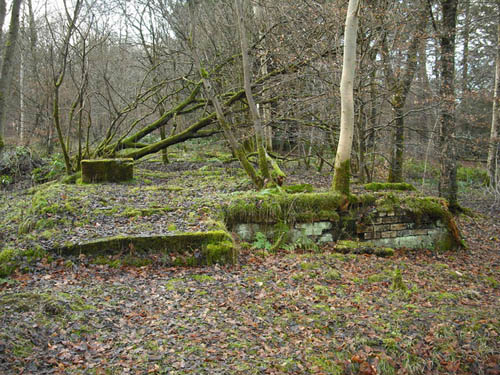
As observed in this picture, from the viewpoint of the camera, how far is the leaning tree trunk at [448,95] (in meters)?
10.2

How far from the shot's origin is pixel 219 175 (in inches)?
478

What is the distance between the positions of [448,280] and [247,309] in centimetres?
373

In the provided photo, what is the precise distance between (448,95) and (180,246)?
7.66 meters

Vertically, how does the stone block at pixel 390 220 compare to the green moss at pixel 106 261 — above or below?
above

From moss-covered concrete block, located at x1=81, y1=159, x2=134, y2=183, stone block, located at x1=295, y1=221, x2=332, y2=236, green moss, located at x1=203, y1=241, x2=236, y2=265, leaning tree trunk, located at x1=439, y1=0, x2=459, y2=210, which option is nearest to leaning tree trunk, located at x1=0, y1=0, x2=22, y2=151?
moss-covered concrete block, located at x1=81, y1=159, x2=134, y2=183

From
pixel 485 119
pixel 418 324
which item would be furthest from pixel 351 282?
pixel 485 119

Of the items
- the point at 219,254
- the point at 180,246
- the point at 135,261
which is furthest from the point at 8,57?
the point at 219,254

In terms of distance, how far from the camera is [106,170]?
431 inches

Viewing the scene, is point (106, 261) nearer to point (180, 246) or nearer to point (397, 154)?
point (180, 246)

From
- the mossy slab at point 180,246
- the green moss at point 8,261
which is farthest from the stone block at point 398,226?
the green moss at point 8,261

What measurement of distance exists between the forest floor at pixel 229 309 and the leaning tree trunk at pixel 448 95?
10.8ft

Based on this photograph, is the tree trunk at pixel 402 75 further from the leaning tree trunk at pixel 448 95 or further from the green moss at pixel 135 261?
the green moss at pixel 135 261

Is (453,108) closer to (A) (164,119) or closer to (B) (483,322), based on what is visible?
(B) (483,322)

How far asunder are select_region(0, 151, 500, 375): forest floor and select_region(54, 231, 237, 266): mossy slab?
0.73 feet
